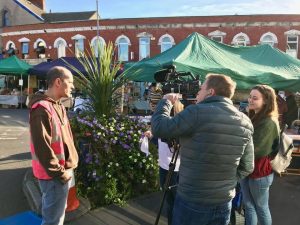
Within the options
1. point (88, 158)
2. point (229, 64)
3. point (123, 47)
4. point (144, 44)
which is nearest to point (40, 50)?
point (123, 47)

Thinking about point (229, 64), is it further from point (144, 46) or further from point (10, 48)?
point (10, 48)

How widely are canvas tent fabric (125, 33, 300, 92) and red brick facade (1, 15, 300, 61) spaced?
17128 mm

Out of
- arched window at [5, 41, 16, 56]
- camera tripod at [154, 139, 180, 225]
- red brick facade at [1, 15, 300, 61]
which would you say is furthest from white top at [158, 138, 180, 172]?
arched window at [5, 41, 16, 56]

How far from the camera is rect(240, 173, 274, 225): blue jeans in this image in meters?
3.26

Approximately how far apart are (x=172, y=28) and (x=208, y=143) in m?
25.0

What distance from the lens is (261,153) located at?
10.7 ft

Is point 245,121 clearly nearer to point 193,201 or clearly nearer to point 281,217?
point 193,201

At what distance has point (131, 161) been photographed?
477 cm

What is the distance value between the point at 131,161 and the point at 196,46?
4211 mm

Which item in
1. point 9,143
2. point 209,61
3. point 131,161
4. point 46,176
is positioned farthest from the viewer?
point 9,143

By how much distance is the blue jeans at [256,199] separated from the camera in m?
3.26

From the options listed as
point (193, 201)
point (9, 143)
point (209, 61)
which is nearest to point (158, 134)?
point (193, 201)

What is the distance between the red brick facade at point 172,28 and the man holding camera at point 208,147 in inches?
963

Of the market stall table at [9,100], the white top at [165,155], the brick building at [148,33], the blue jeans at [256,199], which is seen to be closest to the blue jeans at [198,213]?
the blue jeans at [256,199]
